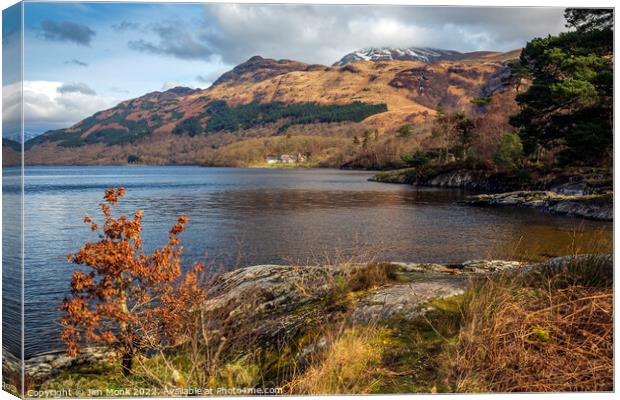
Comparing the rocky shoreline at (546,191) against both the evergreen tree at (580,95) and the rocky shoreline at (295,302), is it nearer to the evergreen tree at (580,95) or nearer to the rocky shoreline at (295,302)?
the evergreen tree at (580,95)

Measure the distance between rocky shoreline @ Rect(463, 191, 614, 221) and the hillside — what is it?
7.51 meters

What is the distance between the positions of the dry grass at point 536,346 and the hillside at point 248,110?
5573 mm

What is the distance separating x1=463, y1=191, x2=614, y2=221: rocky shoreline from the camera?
69.2ft

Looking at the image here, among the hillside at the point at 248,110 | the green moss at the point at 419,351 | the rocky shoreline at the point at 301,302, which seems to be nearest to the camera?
the green moss at the point at 419,351

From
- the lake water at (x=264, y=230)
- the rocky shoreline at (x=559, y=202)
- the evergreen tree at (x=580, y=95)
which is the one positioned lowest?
the lake water at (x=264, y=230)

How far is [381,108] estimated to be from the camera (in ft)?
538

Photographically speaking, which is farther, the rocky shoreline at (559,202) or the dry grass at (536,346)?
the rocky shoreline at (559,202)

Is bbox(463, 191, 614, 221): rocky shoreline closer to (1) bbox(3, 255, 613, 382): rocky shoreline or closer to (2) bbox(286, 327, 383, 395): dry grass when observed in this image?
(1) bbox(3, 255, 613, 382): rocky shoreline

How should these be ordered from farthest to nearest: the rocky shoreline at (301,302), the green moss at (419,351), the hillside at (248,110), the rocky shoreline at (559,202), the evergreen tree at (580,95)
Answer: the rocky shoreline at (559,202) < the hillside at (248,110) < the evergreen tree at (580,95) < the rocky shoreline at (301,302) < the green moss at (419,351)

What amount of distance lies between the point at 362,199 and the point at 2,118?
29.0 meters

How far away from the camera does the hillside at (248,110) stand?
11023 millimetres

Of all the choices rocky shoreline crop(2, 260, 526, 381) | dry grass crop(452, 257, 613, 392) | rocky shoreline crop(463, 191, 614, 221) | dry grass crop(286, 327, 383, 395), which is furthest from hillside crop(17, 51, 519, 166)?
rocky shoreline crop(463, 191, 614, 221)

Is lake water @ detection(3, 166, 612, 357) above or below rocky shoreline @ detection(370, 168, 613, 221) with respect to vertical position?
below

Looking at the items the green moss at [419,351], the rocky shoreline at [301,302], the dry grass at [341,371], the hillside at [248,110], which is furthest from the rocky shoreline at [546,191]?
the dry grass at [341,371]
